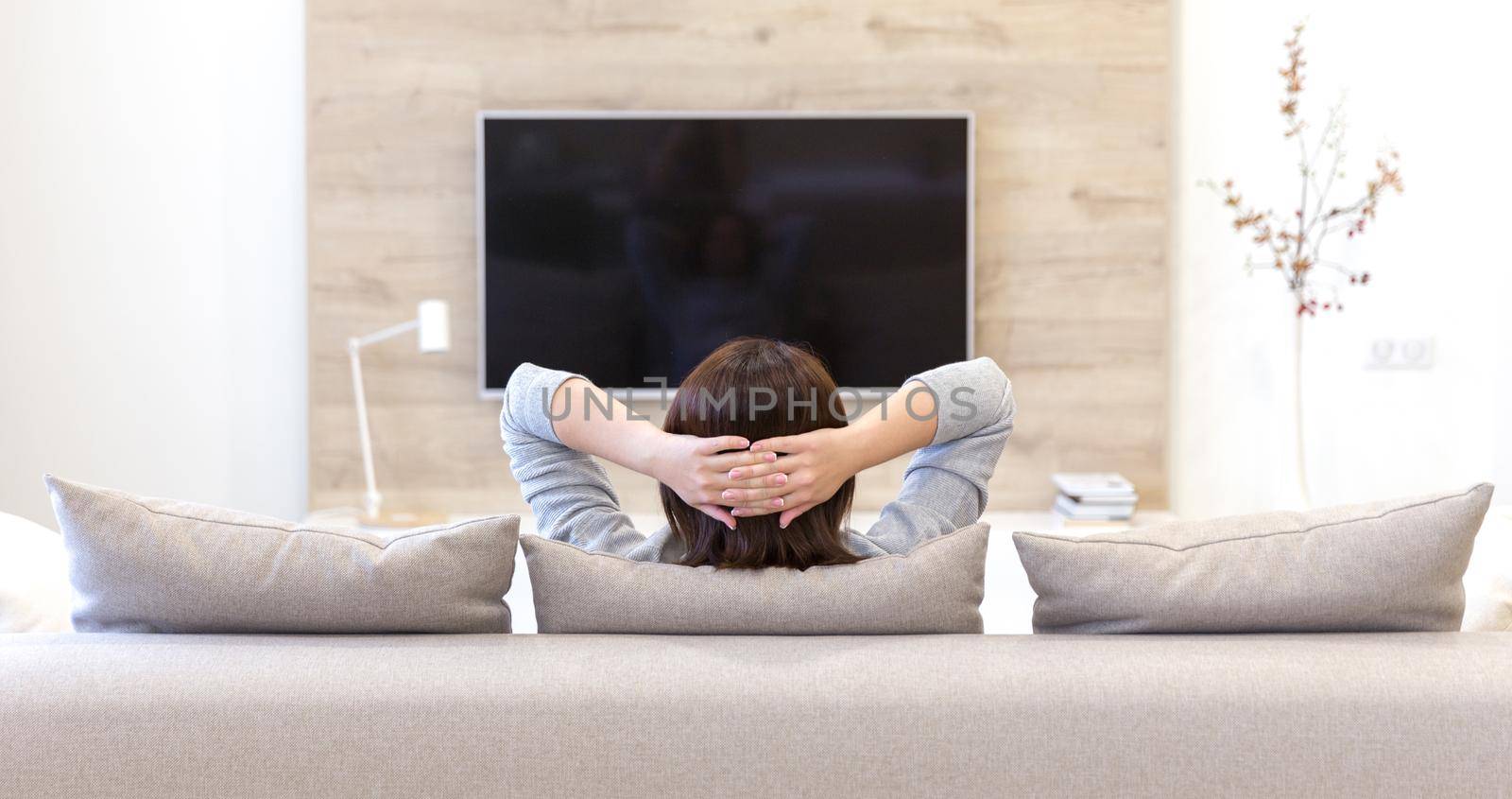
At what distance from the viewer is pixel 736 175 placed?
3.62 meters

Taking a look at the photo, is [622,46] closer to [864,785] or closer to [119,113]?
[119,113]

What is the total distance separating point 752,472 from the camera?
1.07 meters

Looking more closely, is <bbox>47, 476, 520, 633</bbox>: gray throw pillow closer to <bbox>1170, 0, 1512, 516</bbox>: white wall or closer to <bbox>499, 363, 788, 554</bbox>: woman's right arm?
<bbox>499, 363, 788, 554</bbox>: woman's right arm

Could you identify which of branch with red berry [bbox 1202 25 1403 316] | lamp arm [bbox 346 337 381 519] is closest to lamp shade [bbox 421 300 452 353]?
lamp arm [bbox 346 337 381 519]

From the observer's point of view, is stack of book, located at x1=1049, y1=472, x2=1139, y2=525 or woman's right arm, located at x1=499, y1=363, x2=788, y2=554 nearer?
woman's right arm, located at x1=499, y1=363, x2=788, y2=554

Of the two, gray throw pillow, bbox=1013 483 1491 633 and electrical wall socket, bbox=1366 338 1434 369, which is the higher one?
electrical wall socket, bbox=1366 338 1434 369

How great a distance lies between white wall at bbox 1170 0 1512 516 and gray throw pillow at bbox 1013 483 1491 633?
1.78m

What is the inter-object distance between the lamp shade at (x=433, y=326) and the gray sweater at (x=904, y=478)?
215cm

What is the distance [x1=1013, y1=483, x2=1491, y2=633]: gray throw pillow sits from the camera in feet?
3.26

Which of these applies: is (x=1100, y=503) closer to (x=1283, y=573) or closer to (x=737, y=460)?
(x=1283, y=573)

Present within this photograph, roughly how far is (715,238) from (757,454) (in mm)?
2627

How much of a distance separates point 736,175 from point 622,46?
22.9 inches

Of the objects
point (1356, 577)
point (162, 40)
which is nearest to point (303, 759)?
point (1356, 577)

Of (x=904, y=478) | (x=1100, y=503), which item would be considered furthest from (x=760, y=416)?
(x=1100, y=503)
